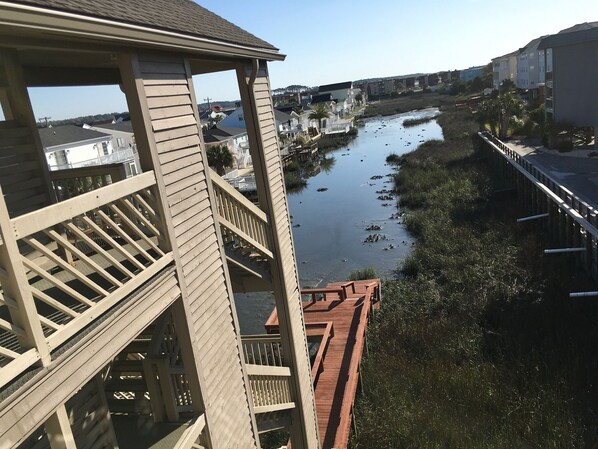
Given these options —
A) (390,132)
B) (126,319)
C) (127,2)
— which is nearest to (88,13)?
(127,2)

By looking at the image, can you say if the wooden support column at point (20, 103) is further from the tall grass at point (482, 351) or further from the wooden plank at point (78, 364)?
the tall grass at point (482, 351)

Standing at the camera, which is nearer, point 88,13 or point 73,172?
point 88,13

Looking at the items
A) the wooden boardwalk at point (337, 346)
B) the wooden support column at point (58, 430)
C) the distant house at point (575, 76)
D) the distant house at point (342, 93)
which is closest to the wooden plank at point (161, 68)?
the wooden support column at point (58, 430)

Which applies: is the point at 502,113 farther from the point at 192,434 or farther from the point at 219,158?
the point at 192,434

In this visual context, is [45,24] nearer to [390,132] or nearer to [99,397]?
[99,397]

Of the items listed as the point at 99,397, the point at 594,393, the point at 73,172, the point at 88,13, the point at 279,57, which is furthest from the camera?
the point at 594,393

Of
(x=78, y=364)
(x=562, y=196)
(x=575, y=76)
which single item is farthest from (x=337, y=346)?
(x=575, y=76)

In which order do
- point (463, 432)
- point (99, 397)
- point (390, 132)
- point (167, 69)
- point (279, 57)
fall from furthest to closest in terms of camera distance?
point (390, 132) < point (463, 432) < point (279, 57) < point (99, 397) < point (167, 69)

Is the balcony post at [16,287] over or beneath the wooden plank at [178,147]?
beneath
